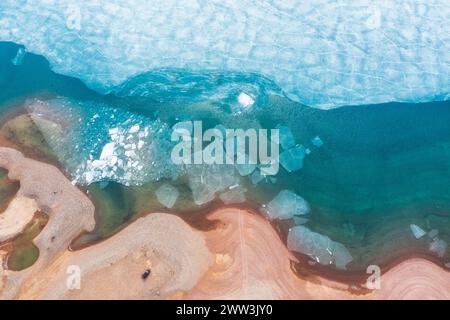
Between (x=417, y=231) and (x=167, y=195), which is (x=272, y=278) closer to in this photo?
(x=167, y=195)

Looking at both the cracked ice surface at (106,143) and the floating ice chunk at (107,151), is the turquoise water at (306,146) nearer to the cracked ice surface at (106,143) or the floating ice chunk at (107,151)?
the cracked ice surface at (106,143)

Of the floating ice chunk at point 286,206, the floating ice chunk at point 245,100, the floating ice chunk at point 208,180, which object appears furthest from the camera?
the floating ice chunk at point 245,100

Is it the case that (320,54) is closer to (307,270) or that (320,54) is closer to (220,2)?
(220,2)

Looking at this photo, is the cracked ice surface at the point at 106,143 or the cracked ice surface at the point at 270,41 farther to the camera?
the cracked ice surface at the point at 270,41

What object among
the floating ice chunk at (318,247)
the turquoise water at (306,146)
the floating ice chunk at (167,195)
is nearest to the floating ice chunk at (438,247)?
the turquoise water at (306,146)

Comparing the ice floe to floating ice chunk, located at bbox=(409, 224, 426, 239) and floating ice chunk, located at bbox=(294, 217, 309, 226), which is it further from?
floating ice chunk, located at bbox=(294, 217, 309, 226)

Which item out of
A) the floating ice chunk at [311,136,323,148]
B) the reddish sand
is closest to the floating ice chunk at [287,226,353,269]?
the reddish sand
